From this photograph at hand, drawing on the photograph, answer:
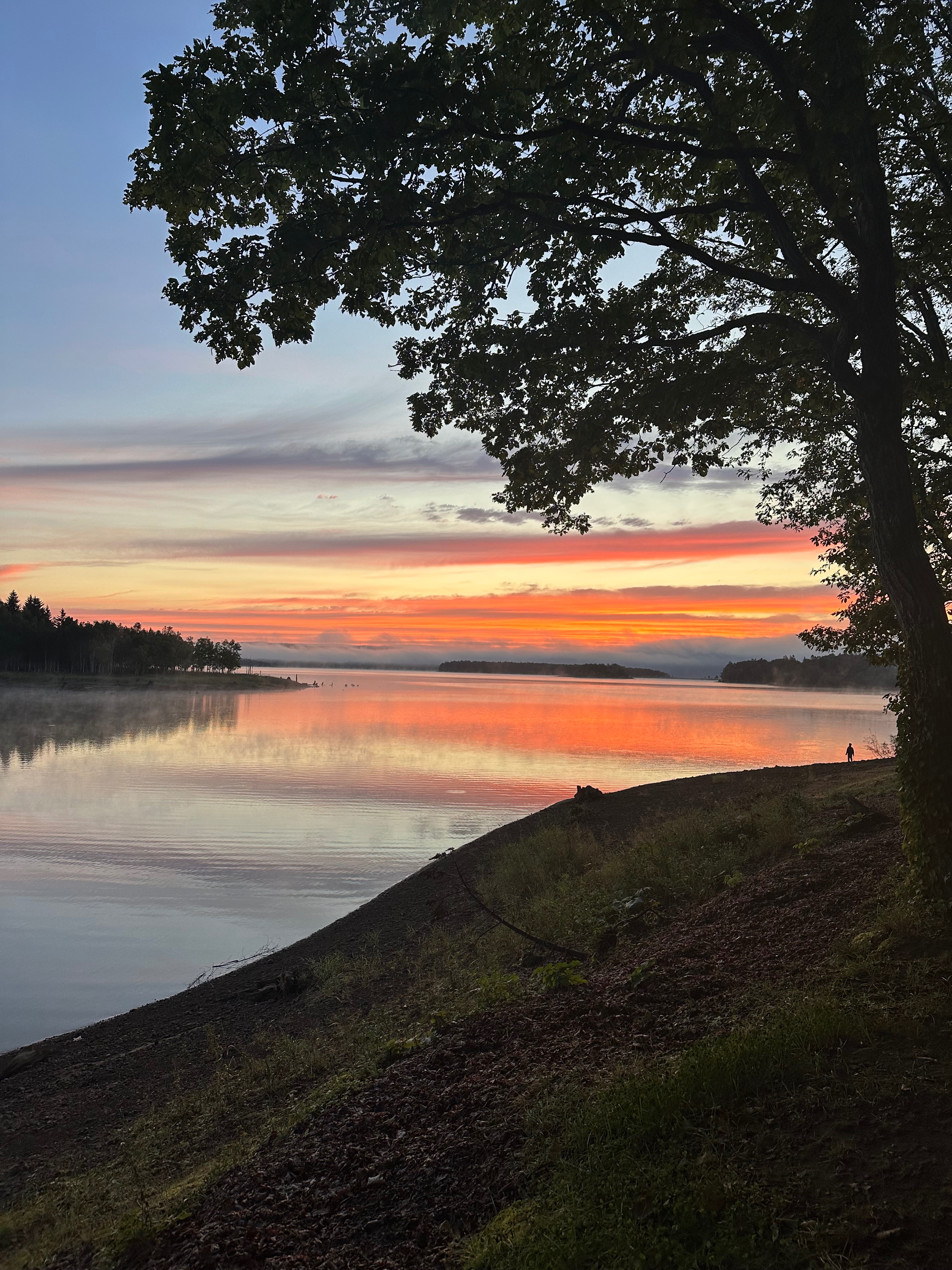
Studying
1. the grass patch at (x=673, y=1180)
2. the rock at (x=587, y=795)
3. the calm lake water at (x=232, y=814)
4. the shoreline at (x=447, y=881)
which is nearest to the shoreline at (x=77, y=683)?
the calm lake water at (x=232, y=814)

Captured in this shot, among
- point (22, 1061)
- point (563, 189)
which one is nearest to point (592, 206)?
point (563, 189)

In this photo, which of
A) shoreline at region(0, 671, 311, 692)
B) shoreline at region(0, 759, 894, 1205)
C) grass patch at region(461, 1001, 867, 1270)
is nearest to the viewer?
grass patch at region(461, 1001, 867, 1270)

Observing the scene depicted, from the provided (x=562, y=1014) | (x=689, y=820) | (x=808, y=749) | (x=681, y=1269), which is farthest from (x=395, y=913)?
(x=808, y=749)

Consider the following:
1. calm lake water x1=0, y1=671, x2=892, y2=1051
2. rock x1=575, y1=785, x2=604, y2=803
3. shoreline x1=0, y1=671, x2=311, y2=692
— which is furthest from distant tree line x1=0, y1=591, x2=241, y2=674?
rock x1=575, y1=785, x2=604, y2=803

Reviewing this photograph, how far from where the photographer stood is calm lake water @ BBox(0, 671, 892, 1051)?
16172mm

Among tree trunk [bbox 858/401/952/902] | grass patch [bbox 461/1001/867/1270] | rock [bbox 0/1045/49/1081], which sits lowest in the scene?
rock [bbox 0/1045/49/1081]

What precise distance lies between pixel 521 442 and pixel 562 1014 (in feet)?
26.3

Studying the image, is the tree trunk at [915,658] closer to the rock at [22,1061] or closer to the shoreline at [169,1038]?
the shoreline at [169,1038]

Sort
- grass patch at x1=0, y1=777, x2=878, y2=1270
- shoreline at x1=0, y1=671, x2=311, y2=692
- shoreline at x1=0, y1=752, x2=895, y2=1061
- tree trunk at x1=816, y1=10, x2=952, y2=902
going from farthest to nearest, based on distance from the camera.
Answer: shoreline at x1=0, y1=671, x2=311, y2=692 → shoreline at x1=0, y1=752, x2=895, y2=1061 → tree trunk at x1=816, y1=10, x2=952, y2=902 → grass patch at x1=0, y1=777, x2=878, y2=1270

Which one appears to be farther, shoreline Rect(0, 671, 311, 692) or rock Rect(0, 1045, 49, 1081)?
shoreline Rect(0, 671, 311, 692)

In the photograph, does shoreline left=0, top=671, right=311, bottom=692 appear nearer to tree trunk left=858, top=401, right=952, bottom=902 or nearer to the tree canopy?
the tree canopy

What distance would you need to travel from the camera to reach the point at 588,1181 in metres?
4.85

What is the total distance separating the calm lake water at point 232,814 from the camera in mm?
16172

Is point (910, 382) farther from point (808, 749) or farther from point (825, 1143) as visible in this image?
point (808, 749)
